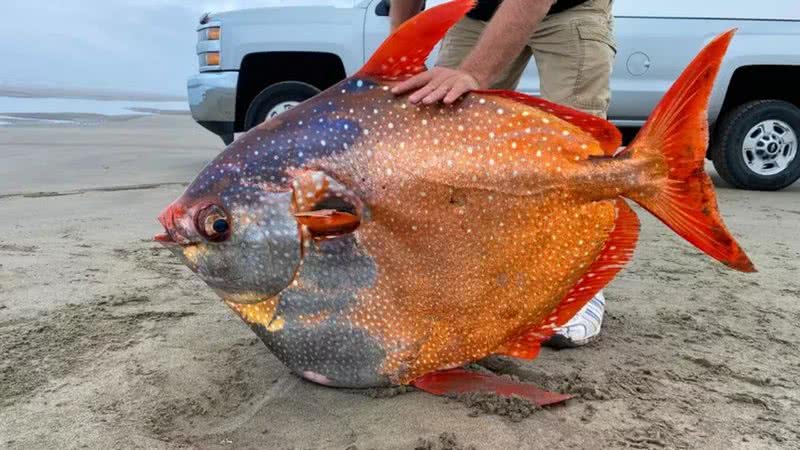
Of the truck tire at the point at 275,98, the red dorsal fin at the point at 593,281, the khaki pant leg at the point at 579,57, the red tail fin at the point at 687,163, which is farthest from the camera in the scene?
the truck tire at the point at 275,98

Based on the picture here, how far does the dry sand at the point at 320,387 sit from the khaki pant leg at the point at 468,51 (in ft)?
3.36

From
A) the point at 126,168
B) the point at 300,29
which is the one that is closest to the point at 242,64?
the point at 300,29

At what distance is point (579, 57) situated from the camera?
246 centimetres

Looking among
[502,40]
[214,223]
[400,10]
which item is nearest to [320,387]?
[214,223]

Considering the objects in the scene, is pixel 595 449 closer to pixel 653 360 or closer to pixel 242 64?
pixel 653 360

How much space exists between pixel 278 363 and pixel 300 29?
449cm

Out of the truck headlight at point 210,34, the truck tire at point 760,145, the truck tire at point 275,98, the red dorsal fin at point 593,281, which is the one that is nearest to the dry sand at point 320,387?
the red dorsal fin at point 593,281

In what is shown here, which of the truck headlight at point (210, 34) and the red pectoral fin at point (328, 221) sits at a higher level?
the truck headlight at point (210, 34)

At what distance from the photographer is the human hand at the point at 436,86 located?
1650mm

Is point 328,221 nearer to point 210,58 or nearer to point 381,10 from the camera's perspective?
point 381,10

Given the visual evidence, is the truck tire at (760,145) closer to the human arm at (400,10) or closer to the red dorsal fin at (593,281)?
the human arm at (400,10)

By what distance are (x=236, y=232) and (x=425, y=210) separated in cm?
48

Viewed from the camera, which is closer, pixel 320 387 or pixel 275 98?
pixel 320 387

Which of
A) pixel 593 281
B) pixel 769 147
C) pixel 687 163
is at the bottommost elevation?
pixel 769 147
